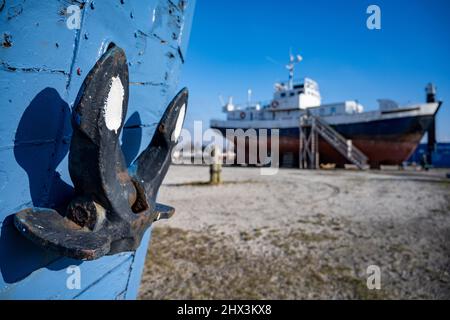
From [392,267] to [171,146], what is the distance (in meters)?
3.12

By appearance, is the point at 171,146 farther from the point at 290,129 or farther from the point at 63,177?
the point at 290,129

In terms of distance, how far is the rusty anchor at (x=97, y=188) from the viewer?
736mm

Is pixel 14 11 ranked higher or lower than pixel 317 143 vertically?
lower

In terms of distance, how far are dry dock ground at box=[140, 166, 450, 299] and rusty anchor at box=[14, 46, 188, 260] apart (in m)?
1.93

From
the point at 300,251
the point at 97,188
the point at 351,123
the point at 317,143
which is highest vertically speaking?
the point at 351,123

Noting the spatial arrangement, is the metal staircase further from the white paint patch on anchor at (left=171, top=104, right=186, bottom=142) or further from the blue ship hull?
the white paint patch on anchor at (left=171, top=104, right=186, bottom=142)

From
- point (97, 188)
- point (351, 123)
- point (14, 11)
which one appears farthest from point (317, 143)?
point (14, 11)

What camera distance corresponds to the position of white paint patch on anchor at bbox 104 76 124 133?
0.77m

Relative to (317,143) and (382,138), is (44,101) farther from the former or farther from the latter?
(317,143)

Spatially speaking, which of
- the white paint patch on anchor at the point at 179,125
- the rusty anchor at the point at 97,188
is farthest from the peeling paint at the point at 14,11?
the white paint patch on anchor at the point at 179,125

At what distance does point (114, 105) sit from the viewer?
2.60 feet

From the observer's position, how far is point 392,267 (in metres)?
3.08

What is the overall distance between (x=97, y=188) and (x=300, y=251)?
3.29m
